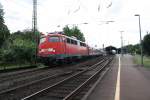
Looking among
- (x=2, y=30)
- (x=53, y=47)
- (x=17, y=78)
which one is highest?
(x=2, y=30)

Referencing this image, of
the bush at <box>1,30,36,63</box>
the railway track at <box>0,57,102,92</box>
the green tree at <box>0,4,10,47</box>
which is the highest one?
the green tree at <box>0,4,10,47</box>

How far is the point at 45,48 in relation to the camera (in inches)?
1304

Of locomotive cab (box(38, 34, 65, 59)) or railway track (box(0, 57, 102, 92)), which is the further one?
locomotive cab (box(38, 34, 65, 59))

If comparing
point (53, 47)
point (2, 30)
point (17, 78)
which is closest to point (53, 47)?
point (53, 47)

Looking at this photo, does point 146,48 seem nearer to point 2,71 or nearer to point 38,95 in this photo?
point 2,71

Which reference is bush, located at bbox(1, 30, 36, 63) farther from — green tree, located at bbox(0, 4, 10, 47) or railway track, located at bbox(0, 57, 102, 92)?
green tree, located at bbox(0, 4, 10, 47)

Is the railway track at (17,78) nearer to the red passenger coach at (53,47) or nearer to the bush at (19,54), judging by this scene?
the red passenger coach at (53,47)

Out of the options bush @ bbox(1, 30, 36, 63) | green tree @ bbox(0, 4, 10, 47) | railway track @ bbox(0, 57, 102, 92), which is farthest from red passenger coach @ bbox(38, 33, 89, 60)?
green tree @ bbox(0, 4, 10, 47)

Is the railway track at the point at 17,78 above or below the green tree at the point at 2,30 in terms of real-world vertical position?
below

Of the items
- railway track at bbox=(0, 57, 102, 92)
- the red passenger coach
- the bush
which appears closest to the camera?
railway track at bbox=(0, 57, 102, 92)

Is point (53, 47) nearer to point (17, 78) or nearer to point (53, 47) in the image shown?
point (53, 47)

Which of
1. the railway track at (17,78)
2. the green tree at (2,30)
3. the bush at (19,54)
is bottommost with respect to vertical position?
the railway track at (17,78)

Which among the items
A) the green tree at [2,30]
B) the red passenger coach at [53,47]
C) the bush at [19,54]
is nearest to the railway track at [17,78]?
the red passenger coach at [53,47]

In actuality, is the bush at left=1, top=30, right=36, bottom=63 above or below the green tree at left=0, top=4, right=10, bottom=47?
below
